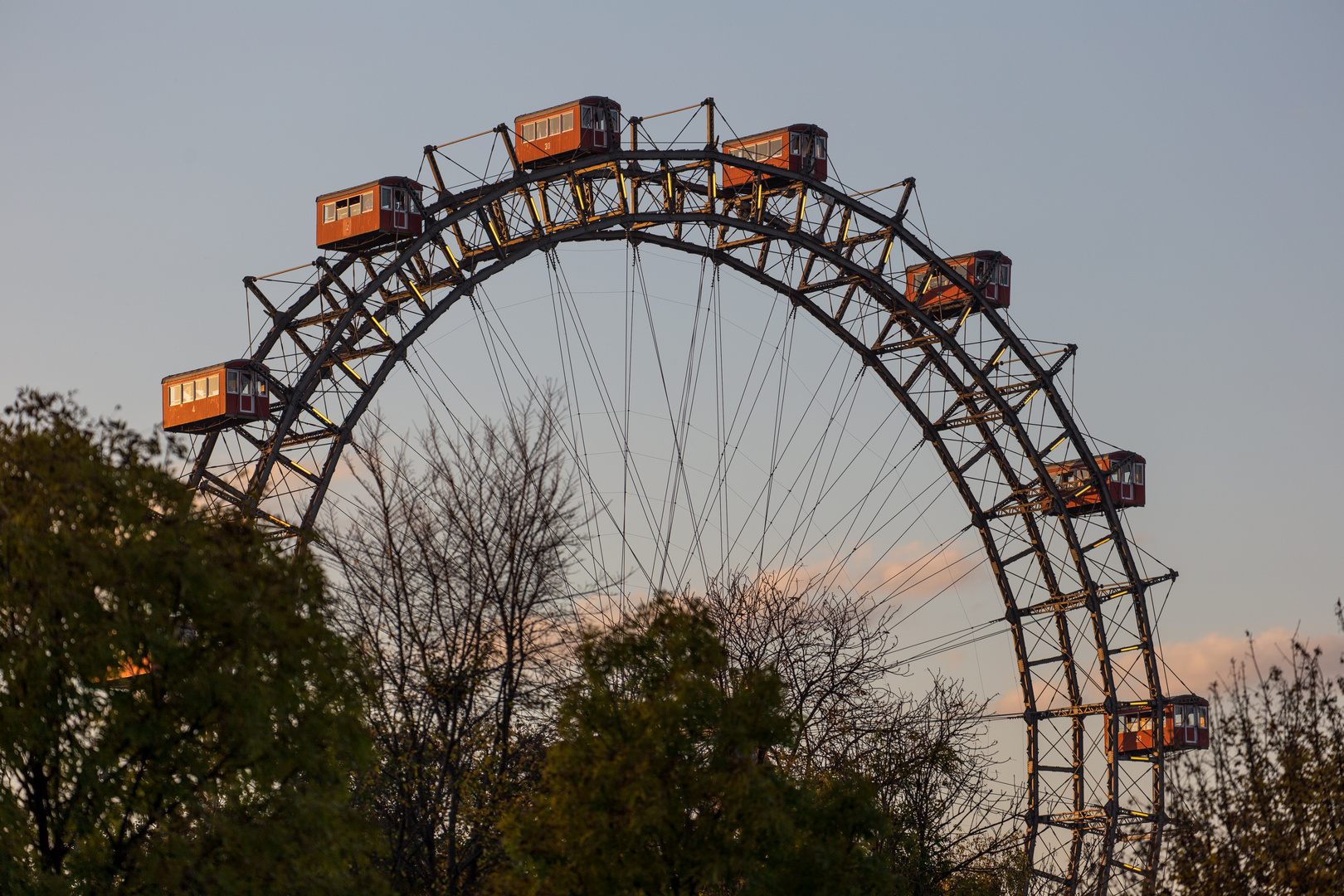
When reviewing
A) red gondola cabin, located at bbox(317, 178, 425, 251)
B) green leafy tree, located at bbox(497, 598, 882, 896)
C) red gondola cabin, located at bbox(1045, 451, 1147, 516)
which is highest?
red gondola cabin, located at bbox(317, 178, 425, 251)

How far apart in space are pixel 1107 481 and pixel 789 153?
50.8 feet

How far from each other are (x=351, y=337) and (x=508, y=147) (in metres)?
5.17

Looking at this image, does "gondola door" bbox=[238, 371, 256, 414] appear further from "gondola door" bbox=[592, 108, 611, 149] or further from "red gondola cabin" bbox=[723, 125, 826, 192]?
"red gondola cabin" bbox=[723, 125, 826, 192]

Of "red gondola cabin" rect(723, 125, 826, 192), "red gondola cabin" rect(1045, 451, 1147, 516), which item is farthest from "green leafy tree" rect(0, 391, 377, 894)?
"red gondola cabin" rect(1045, 451, 1147, 516)

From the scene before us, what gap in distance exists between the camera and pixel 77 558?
60.0 feet

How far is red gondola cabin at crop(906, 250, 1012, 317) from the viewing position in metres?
43.9

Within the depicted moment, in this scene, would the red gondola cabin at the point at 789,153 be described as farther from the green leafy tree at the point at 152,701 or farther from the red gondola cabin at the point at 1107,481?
the green leafy tree at the point at 152,701

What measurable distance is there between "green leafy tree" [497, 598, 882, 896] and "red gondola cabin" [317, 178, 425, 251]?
46.4ft

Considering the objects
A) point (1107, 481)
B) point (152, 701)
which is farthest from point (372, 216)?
point (1107, 481)

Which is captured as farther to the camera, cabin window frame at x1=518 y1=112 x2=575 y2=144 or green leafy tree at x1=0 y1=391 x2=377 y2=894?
cabin window frame at x1=518 y1=112 x2=575 y2=144

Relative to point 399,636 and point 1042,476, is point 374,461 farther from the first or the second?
point 1042,476

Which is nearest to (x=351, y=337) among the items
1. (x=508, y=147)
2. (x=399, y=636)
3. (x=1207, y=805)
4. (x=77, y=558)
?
(x=508, y=147)

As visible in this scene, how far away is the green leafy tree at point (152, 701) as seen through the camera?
1803 cm

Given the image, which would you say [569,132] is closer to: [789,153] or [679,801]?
[789,153]
